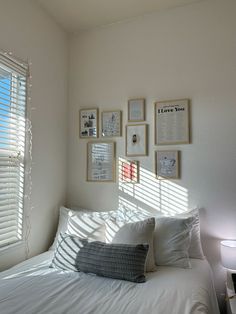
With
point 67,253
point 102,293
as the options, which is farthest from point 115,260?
point 67,253

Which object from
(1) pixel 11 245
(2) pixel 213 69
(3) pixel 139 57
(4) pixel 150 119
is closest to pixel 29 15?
(3) pixel 139 57

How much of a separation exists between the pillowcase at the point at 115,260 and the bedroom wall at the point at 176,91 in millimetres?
714

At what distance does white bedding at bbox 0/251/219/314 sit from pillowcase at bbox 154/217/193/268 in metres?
0.09

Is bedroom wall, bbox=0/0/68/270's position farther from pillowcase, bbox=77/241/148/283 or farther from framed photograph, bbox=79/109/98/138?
pillowcase, bbox=77/241/148/283

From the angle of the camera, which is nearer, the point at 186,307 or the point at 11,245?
the point at 186,307

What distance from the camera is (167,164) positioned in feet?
7.73

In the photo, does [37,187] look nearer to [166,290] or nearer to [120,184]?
[120,184]

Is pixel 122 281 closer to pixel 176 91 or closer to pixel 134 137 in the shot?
pixel 134 137

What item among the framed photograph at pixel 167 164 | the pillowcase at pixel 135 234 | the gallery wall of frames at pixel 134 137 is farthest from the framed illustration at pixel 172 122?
the pillowcase at pixel 135 234

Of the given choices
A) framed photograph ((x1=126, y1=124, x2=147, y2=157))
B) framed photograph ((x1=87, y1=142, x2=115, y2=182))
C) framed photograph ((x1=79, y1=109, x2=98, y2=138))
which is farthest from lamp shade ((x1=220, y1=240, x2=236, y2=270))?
framed photograph ((x1=79, y1=109, x2=98, y2=138))

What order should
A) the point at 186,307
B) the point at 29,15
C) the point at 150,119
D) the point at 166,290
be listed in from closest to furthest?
the point at 186,307, the point at 166,290, the point at 29,15, the point at 150,119

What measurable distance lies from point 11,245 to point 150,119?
160 cm

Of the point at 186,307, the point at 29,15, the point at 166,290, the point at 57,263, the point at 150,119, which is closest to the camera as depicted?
the point at 186,307

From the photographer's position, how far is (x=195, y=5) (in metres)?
2.36
